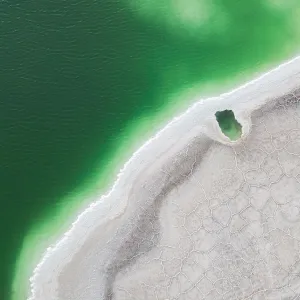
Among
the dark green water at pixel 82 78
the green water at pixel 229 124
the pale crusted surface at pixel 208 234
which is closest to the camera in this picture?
the pale crusted surface at pixel 208 234

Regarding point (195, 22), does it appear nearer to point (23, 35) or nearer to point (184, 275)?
point (23, 35)

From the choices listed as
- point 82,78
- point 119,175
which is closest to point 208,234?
point 119,175

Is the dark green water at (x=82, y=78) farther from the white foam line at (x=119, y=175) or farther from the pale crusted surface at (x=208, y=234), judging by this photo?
the pale crusted surface at (x=208, y=234)

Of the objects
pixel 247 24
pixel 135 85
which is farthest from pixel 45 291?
pixel 247 24

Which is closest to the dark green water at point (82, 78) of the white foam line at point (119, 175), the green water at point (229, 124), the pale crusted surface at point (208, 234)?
the white foam line at point (119, 175)

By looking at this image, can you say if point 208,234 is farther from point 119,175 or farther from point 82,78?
point 82,78

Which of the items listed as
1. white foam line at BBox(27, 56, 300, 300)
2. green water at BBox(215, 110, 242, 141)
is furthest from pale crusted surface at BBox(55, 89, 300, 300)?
white foam line at BBox(27, 56, 300, 300)

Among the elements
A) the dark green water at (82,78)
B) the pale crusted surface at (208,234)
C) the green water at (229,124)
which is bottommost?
the pale crusted surface at (208,234)
